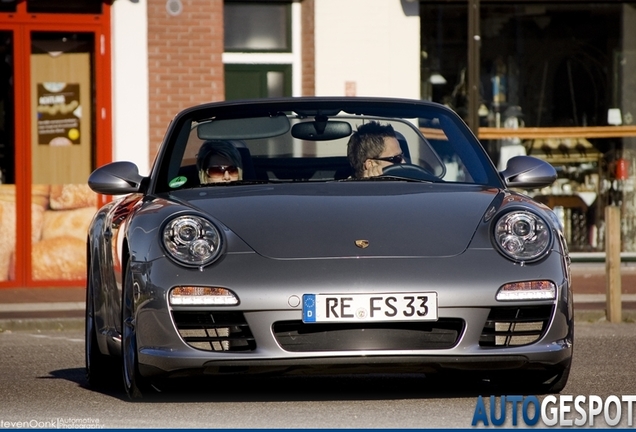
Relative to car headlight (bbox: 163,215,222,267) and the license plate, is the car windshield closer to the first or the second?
car headlight (bbox: 163,215,222,267)

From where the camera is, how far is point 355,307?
6.13 metres

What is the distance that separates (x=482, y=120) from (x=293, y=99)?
1011cm

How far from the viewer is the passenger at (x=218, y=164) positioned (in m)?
7.39

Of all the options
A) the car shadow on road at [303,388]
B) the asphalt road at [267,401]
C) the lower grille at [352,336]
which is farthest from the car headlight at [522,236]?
the car shadow on road at [303,388]

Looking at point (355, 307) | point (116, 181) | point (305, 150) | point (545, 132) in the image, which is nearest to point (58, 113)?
point (545, 132)

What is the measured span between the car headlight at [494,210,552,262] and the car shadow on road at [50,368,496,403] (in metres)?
0.79

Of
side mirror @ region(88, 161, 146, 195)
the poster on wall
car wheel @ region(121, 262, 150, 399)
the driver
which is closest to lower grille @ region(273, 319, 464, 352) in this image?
car wheel @ region(121, 262, 150, 399)

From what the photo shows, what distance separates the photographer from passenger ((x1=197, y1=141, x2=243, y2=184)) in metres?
7.39

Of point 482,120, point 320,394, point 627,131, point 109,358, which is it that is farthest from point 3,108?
point 320,394

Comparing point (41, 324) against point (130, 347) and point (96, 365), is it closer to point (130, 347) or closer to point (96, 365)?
point (96, 365)

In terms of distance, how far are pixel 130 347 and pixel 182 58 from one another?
10498mm

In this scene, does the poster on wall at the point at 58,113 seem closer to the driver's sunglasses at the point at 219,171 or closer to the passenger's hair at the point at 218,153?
the passenger's hair at the point at 218,153

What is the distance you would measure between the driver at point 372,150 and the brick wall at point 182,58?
930 cm

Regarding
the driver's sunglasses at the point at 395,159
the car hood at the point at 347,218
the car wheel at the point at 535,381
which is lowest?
the car wheel at the point at 535,381
